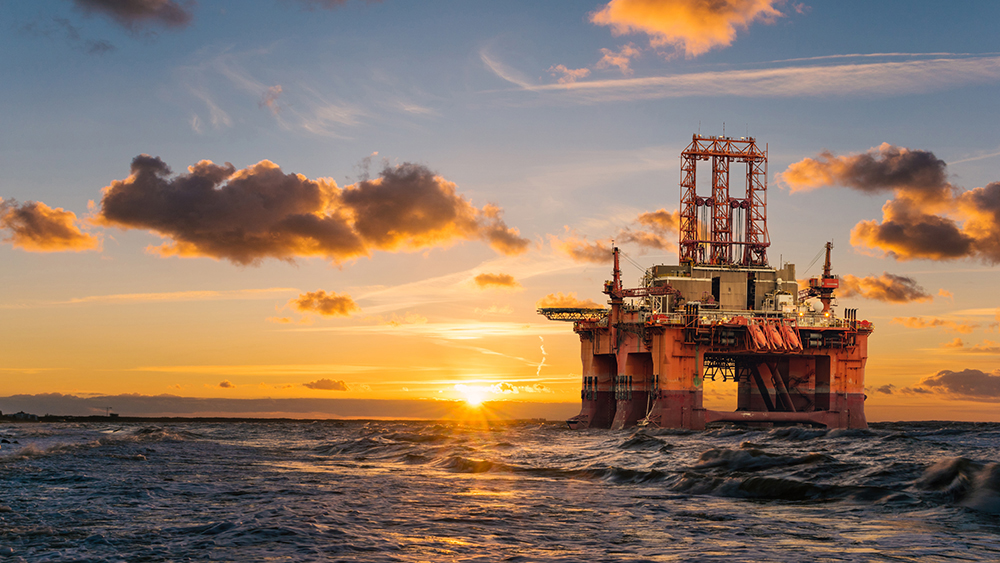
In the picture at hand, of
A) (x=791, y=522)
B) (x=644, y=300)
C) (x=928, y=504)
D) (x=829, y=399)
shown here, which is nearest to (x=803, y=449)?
(x=928, y=504)

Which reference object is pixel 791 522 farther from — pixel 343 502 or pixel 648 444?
pixel 648 444

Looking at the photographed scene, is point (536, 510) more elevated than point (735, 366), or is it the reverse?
point (735, 366)

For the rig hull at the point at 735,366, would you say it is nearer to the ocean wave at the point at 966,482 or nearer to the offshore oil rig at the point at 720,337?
the offshore oil rig at the point at 720,337

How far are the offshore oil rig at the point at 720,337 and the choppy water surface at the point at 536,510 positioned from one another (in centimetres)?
3619

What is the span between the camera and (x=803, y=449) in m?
37.5

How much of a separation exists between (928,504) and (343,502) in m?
16.3

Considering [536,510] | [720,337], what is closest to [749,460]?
[536,510]

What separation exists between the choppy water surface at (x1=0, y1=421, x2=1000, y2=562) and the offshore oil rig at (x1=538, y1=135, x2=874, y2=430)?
119 ft

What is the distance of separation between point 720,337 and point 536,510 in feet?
184

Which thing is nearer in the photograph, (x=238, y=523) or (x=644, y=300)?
(x=238, y=523)

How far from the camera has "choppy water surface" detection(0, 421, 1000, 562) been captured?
49.8 feet

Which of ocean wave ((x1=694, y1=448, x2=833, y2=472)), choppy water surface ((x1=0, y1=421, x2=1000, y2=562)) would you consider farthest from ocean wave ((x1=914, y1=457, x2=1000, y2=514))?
ocean wave ((x1=694, y1=448, x2=833, y2=472))

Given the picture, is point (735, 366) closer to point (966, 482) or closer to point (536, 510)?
point (966, 482)

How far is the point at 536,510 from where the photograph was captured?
21.4 metres
